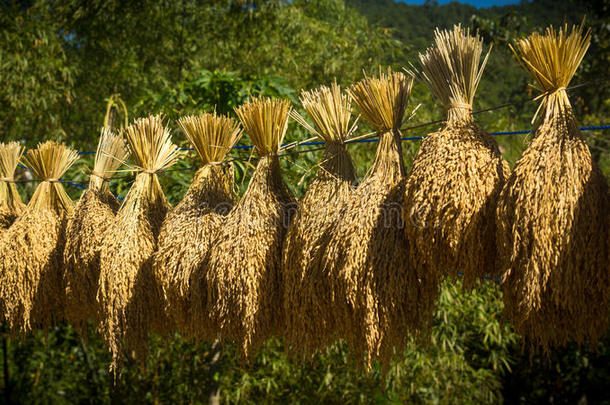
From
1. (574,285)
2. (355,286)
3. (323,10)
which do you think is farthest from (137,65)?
(574,285)

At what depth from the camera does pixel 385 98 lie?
1.67 m

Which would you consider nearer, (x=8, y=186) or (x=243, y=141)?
(x=8, y=186)

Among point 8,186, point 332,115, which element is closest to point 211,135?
point 332,115

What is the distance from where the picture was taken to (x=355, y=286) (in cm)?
153

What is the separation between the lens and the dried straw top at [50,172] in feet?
8.08

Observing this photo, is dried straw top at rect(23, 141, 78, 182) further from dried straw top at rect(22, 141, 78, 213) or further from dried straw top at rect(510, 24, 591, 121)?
dried straw top at rect(510, 24, 591, 121)

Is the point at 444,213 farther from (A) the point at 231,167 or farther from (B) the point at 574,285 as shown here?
(A) the point at 231,167

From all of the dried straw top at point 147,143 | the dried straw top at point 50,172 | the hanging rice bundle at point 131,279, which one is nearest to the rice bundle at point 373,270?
the hanging rice bundle at point 131,279

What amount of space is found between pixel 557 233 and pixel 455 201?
9.3 inches

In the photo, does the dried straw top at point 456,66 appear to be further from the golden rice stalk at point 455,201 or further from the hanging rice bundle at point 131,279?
the hanging rice bundle at point 131,279

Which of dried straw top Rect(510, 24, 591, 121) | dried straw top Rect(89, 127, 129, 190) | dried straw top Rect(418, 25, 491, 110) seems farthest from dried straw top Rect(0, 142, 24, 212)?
dried straw top Rect(510, 24, 591, 121)

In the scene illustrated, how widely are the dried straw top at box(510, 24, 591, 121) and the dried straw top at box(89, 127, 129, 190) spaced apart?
1.61 meters

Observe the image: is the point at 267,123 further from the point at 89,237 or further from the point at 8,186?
the point at 8,186

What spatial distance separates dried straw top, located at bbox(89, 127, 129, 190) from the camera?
2365 mm
